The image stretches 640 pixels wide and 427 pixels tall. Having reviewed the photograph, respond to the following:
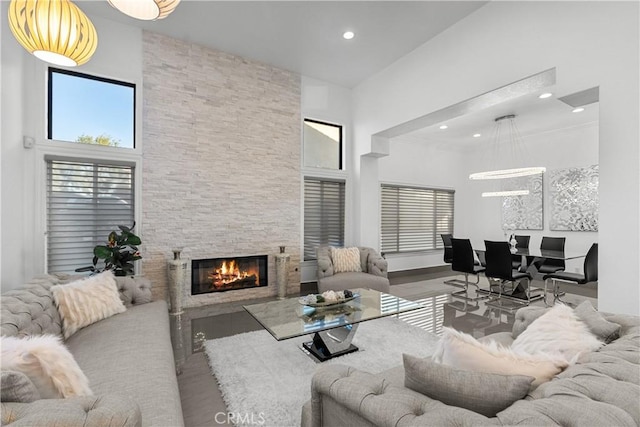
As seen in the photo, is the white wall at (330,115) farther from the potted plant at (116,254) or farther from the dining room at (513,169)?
the potted plant at (116,254)

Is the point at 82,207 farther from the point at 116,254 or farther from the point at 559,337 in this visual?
the point at 559,337

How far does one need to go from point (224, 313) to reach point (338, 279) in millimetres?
1707

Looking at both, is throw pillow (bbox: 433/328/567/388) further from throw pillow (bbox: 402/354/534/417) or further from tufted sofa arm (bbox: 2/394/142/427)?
tufted sofa arm (bbox: 2/394/142/427)

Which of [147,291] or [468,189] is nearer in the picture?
[147,291]

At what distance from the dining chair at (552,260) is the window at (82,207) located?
6935 millimetres

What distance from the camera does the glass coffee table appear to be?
8.20 feet

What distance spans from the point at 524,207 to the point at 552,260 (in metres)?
1.94

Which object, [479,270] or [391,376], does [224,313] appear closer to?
[391,376]

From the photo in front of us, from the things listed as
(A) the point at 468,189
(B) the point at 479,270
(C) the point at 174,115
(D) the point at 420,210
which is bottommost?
(B) the point at 479,270

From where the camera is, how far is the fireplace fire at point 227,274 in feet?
14.8

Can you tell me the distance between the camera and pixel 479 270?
523 centimetres

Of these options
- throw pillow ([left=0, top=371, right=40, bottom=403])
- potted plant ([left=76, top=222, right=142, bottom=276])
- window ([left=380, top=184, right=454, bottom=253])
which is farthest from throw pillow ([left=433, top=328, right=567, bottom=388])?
window ([left=380, top=184, right=454, bottom=253])

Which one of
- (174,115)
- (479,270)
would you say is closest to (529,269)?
(479,270)

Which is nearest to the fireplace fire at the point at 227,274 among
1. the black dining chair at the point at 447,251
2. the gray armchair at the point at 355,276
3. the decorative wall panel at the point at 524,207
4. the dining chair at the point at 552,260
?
the gray armchair at the point at 355,276
